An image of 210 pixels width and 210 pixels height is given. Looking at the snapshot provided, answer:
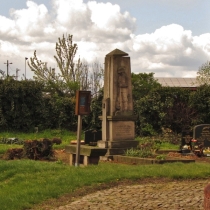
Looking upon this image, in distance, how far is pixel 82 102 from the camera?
13.2m

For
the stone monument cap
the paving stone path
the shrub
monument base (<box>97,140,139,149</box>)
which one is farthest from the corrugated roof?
the paving stone path

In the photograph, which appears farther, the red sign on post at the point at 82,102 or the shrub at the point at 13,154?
the shrub at the point at 13,154

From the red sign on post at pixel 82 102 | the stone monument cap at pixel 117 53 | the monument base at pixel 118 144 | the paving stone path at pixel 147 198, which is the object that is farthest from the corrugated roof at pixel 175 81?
the paving stone path at pixel 147 198

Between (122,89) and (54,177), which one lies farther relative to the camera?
(122,89)

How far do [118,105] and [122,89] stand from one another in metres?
0.57

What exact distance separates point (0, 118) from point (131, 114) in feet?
43.9

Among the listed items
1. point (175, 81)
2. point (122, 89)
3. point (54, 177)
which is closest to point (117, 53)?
point (122, 89)

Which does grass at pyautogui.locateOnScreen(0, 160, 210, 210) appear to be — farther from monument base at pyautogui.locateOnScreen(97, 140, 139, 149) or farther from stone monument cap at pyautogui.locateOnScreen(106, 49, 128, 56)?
stone monument cap at pyautogui.locateOnScreen(106, 49, 128, 56)

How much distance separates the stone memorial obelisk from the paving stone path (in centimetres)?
693

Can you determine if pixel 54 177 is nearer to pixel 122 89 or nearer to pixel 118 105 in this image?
pixel 118 105

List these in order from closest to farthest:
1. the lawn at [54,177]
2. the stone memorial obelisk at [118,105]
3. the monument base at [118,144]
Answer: the lawn at [54,177] < the monument base at [118,144] < the stone memorial obelisk at [118,105]

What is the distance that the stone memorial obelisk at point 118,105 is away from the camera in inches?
679

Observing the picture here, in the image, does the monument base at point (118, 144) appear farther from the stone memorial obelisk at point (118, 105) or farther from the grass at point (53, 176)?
the grass at point (53, 176)

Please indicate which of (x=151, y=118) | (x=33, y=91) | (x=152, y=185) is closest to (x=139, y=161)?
(x=152, y=185)
